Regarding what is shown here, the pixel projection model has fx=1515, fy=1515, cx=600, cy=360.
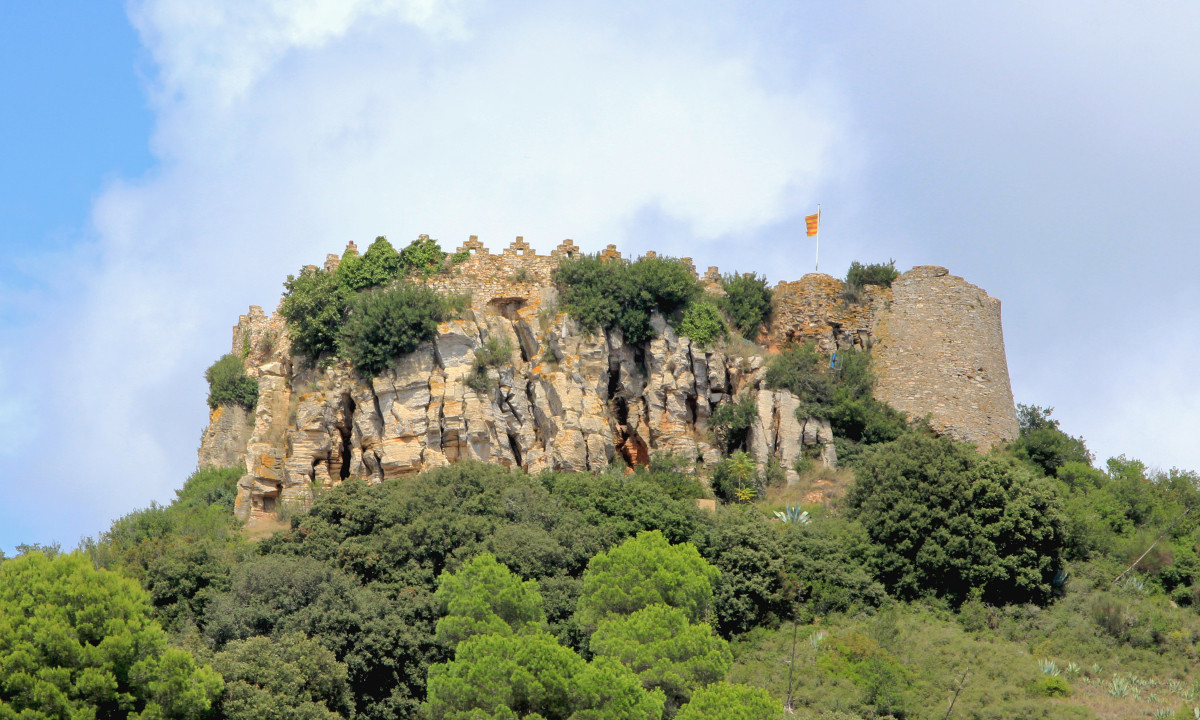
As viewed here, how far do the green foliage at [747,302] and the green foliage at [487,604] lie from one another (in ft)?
50.8

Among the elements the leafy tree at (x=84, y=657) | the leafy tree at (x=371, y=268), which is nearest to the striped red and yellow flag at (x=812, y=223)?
the leafy tree at (x=371, y=268)

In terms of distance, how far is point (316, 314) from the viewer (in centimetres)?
4062

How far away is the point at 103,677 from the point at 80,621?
134cm

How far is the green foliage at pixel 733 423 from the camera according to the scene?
40406 mm

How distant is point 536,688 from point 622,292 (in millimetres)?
16915

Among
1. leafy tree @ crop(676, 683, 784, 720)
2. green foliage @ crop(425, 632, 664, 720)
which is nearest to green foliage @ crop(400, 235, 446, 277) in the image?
green foliage @ crop(425, 632, 664, 720)

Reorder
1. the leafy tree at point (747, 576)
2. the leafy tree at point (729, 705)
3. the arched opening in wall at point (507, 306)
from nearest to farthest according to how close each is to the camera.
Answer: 1. the leafy tree at point (729, 705)
2. the leafy tree at point (747, 576)
3. the arched opening in wall at point (507, 306)

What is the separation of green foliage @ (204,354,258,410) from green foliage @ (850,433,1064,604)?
61.2 feet

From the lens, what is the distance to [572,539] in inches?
1330

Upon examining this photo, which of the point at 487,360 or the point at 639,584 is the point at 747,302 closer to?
the point at 487,360

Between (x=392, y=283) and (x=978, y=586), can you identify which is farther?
(x=392, y=283)

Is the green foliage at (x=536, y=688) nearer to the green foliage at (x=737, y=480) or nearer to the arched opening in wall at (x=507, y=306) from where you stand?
the green foliage at (x=737, y=480)

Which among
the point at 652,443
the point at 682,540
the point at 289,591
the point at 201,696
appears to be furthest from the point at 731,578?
the point at 201,696

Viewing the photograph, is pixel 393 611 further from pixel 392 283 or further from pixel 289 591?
pixel 392 283
